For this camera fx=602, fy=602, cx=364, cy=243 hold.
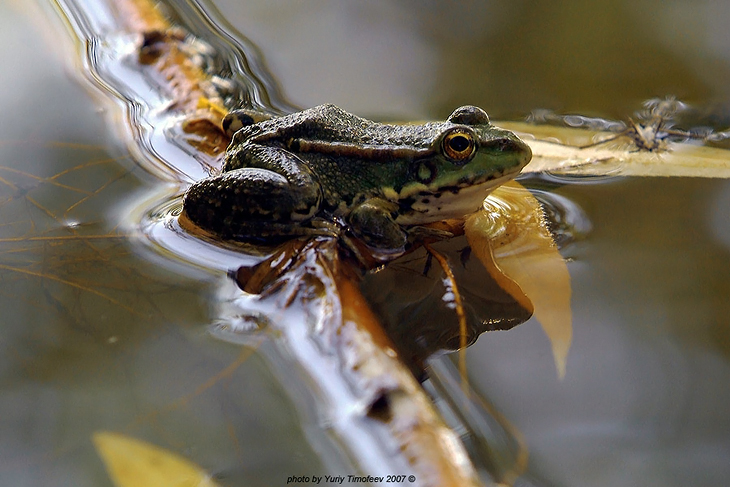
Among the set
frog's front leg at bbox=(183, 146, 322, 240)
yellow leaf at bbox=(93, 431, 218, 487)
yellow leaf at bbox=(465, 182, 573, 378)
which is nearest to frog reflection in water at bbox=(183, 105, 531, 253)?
frog's front leg at bbox=(183, 146, 322, 240)

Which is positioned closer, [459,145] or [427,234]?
[459,145]

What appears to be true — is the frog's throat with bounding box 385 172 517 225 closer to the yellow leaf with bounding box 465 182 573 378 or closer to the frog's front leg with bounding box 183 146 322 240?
the yellow leaf with bounding box 465 182 573 378

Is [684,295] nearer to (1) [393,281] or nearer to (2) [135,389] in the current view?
(1) [393,281]

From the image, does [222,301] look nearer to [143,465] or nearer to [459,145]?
[143,465]

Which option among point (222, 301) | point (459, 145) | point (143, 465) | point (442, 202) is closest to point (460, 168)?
point (459, 145)

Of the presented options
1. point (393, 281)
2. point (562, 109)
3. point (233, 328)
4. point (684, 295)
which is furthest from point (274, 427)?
point (562, 109)

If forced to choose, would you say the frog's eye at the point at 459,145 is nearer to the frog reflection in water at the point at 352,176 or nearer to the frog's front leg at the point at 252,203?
the frog reflection in water at the point at 352,176
